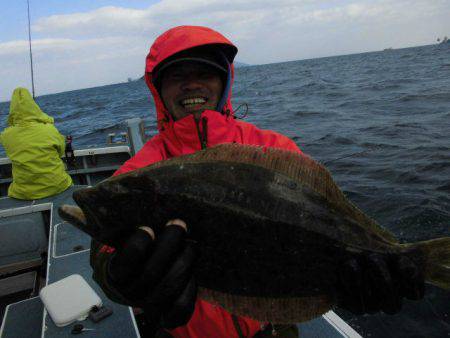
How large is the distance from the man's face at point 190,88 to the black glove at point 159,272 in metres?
1.27

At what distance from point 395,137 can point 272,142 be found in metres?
10.8

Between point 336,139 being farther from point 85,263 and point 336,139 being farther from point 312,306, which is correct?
point 312,306

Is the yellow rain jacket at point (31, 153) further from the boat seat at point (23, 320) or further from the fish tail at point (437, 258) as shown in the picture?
the fish tail at point (437, 258)

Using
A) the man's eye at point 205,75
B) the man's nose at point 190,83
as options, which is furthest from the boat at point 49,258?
the man's eye at point 205,75

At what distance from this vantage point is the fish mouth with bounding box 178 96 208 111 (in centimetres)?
286

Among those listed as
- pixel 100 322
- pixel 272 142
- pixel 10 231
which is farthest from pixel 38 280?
pixel 272 142

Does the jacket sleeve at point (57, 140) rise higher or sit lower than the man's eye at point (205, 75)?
lower

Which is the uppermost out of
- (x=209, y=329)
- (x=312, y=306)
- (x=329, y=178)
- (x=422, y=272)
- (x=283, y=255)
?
(x=329, y=178)

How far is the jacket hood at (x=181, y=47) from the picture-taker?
2.73 m

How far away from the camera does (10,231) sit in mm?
5953

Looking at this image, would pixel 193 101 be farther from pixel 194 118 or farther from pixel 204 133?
pixel 204 133

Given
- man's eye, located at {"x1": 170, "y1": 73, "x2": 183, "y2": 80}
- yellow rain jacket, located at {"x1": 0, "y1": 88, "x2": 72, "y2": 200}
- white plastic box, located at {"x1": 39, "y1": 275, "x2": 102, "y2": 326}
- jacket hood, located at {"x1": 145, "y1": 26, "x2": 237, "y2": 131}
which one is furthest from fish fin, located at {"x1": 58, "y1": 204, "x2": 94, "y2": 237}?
yellow rain jacket, located at {"x1": 0, "y1": 88, "x2": 72, "y2": 200}

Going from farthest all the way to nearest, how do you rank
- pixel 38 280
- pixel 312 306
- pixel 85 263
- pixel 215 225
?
pixel 38 280
pixel 85 263
pixel 312 306
pixel 215 225

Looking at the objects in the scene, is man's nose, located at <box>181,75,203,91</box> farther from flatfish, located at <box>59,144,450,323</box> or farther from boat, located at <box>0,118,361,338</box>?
boat, located at <box>0,118,361,338</box>
